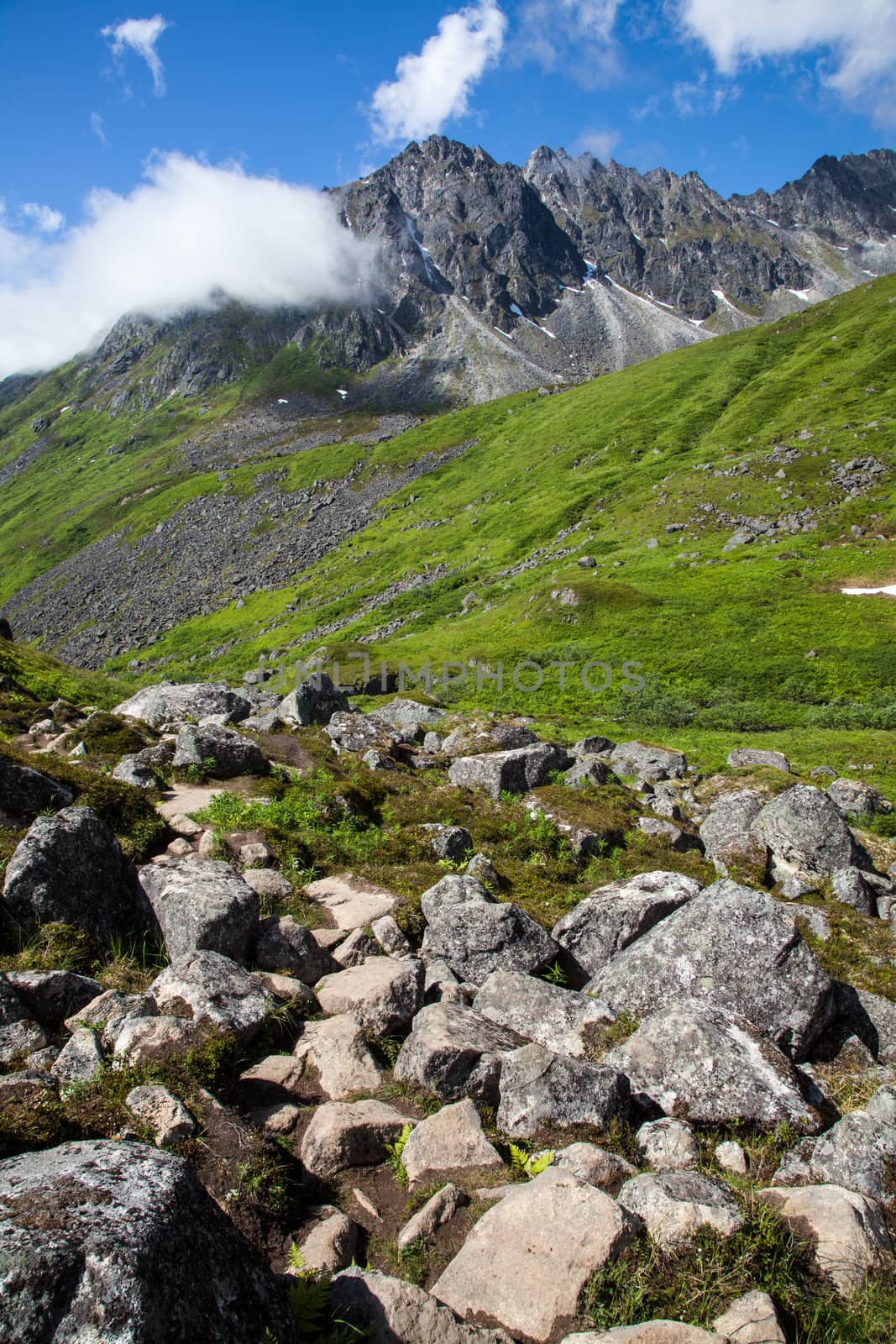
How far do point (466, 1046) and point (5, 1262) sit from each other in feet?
18.5

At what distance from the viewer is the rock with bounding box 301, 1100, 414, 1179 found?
6.75 m

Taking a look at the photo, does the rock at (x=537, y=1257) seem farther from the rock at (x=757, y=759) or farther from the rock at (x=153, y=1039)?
the rock at (x=757, y=759)

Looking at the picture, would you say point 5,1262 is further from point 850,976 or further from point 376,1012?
point 850,976

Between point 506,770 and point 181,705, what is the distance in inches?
588

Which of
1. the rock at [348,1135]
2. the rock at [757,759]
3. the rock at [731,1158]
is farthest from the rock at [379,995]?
the rock at [757,759]

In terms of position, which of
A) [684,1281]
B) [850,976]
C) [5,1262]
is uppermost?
[5,1262]

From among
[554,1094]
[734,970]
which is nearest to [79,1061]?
[554,1094]

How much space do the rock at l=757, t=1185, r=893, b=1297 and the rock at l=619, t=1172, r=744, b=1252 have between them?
0.55 meters

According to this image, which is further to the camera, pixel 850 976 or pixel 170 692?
pixel 170 692

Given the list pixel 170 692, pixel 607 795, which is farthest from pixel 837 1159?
pixel 170 692

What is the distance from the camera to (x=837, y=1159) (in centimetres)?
684

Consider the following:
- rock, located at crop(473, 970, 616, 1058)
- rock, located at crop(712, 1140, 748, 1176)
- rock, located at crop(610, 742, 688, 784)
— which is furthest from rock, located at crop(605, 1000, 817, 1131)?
rock, located at crop(610, 742, 688, 784)

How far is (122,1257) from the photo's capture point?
3533 mm

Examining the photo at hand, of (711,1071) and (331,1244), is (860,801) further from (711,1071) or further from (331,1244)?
→ (331,1244)
